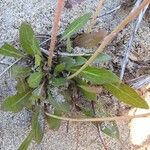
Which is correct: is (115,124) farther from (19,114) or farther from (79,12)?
→ (79,12)

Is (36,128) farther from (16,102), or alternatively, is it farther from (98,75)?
Answer: (98,75)

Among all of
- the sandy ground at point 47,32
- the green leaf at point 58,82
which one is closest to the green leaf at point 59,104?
the green leaf at point 58,82

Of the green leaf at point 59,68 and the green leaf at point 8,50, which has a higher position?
the green leaf at point 8,50

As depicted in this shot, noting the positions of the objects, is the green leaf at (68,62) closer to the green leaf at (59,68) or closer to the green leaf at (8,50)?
the green leaf at (59,68)

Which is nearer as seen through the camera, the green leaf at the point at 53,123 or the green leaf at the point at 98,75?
the green leaf at the point at 98,75

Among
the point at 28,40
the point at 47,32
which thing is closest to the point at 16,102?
the point at 28,40

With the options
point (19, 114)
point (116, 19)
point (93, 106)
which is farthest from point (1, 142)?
point (116, 19)
